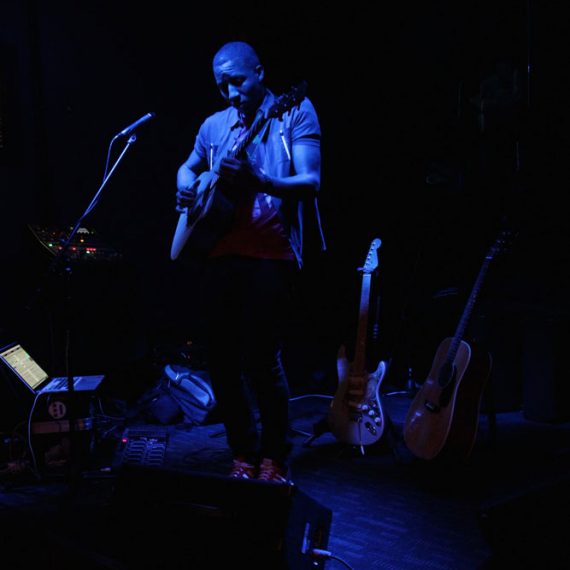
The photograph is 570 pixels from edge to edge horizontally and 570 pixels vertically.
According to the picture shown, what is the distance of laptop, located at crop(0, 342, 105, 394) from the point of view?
2772 mm

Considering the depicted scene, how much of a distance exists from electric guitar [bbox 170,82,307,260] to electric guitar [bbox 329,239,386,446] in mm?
1284

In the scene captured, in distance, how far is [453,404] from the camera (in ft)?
8.69

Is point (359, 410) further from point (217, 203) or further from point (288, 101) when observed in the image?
point (288, 101)

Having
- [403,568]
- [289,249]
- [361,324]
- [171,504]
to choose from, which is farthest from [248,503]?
[361,324]

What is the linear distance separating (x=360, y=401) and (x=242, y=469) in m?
1.03

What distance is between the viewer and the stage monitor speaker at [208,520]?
1.32 meters

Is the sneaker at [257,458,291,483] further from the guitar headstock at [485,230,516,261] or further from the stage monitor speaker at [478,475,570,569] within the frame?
the guitar headstock at [485,230,516,261]

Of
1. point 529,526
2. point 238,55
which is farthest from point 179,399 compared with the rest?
point 529,526

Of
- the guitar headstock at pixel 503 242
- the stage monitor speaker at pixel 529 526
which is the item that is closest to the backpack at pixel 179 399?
the guitar headstock at pixel 503 242

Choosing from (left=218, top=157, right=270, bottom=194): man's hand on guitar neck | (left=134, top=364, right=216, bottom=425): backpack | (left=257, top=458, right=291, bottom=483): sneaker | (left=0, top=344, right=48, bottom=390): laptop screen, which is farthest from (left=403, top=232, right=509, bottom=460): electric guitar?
(left=0, top=344, right=48, bottom=390): laptop screen

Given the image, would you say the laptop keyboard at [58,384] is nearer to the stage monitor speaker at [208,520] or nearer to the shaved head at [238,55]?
the stage monitor speaker at [208,520]

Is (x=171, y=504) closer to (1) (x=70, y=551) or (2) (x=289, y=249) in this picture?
(1) (x=70, y=551)

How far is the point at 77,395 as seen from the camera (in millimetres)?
2729

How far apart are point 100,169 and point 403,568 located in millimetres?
3455
